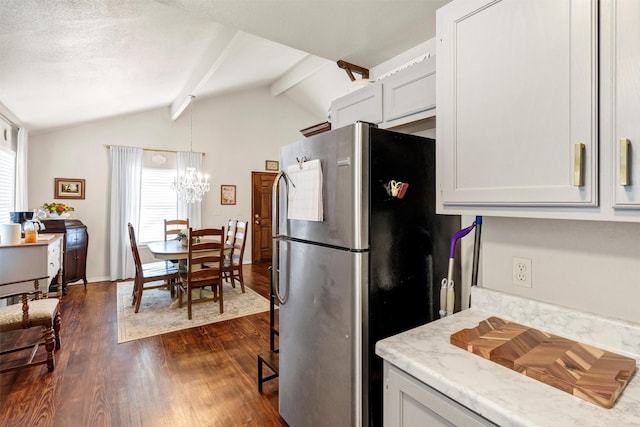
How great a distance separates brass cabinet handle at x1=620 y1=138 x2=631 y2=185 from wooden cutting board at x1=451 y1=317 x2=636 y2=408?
0.53 m

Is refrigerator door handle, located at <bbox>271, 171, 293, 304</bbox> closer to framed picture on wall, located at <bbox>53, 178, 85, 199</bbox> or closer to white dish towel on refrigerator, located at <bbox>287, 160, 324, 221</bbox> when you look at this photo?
white dish towel on refrigerator, located at <bbox>287, 160, 324, 221</bbox>

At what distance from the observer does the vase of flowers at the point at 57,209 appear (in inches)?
176

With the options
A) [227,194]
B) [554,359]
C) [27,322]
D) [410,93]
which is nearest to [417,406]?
[554,359]

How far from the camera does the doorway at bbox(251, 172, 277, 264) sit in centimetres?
664

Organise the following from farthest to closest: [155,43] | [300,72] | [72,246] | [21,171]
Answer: [300,72] → [72,246] → [21,171] → [155,43]

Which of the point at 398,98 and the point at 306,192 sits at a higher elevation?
the point at 398,98

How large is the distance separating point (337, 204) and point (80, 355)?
9.31 feet

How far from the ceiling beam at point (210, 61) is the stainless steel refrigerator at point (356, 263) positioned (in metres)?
2.21

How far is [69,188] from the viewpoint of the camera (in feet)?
16.3

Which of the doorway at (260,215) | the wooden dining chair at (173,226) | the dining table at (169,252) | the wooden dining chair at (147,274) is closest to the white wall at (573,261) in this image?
the dining table at (169,252)

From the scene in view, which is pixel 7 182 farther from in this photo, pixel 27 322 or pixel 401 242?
pixel 401 242

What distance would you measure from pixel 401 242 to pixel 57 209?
17.0 feet

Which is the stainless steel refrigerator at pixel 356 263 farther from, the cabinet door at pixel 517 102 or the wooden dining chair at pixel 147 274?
the wooden dining chair at pixel 147 274

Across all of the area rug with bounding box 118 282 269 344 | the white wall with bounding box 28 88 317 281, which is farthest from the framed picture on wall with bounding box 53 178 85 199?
the area rug with bounding box 118 282 269 344
